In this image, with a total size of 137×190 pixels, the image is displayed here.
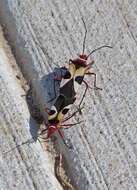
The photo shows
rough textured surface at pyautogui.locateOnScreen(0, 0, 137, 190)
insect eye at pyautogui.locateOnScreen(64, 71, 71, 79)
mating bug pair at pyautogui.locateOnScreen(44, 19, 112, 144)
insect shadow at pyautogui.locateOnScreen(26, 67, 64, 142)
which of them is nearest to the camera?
mating bug pair at pyautogui.locateOnScreen(44, 19, 112, 144)

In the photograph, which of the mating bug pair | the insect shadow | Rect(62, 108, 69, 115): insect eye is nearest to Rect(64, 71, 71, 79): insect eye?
the mating bug pair

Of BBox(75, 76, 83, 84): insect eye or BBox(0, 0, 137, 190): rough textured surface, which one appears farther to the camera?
BBox(0, 0, 137, 190): rough textured surface

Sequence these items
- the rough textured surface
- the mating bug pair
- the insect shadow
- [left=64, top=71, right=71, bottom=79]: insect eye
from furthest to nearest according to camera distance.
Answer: the insect shadow, the rough textured surface, [left=64, top=71, right=71, bottom=79]: insect eye, the mating bug pair

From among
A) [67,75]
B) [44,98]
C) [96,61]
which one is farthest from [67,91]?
[96,61]

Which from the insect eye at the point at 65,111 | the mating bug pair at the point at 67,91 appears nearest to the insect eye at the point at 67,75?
the mating bug pair at the point at 67,91

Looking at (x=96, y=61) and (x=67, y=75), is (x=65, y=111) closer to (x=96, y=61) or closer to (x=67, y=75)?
(x=67, y=75)

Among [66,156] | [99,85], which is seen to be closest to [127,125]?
[99,85]

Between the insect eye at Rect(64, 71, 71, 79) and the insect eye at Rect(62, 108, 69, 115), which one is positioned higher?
the insect eye at Rect(64, 71, 71, 79)

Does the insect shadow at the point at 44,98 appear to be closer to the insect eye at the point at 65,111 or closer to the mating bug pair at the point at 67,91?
the mating bug pair at the point at 67,91

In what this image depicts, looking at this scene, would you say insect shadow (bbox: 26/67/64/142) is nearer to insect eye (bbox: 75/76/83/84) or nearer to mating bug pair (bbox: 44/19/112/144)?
mating bug pair (bbox: 44/19/112/144)
